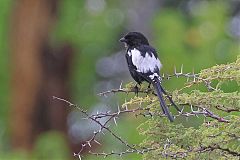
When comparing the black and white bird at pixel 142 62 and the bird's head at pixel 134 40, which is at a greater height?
the bird's head at pixel 134 40

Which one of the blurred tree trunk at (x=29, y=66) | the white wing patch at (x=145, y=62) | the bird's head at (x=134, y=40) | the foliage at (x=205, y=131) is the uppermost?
the blurred tree trunk at (x=29, y=66)

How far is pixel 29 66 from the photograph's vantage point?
51.1 feet

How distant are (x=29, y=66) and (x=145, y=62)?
395 inches

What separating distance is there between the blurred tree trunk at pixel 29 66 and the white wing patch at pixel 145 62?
9511 millimetres

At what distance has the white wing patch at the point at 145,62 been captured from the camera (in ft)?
18.4

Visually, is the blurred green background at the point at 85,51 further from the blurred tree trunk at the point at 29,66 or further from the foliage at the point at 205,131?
the foliage at the point at 205,131

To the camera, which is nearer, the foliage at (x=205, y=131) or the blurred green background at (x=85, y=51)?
the foliage at (x=205, y=131)

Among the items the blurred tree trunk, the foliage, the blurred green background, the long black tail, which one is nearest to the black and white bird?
the long black tail

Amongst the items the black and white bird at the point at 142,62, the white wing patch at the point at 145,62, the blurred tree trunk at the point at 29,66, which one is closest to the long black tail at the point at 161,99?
the black and white bird at the point at 142,62

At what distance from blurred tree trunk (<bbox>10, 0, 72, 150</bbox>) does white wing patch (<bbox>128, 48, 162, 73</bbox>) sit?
9511 mm

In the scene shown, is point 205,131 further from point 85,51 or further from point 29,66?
point 85,51

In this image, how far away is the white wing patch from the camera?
5.61 metres

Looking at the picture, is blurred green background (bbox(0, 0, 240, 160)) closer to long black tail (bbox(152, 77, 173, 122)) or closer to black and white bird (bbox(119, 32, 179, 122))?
black and white bird (bbox(119, 32, 179, 122))

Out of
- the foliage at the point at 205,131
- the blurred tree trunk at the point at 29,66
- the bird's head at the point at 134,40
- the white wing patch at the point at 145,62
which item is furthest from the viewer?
the blurred tree trunk at the point at 29,66
